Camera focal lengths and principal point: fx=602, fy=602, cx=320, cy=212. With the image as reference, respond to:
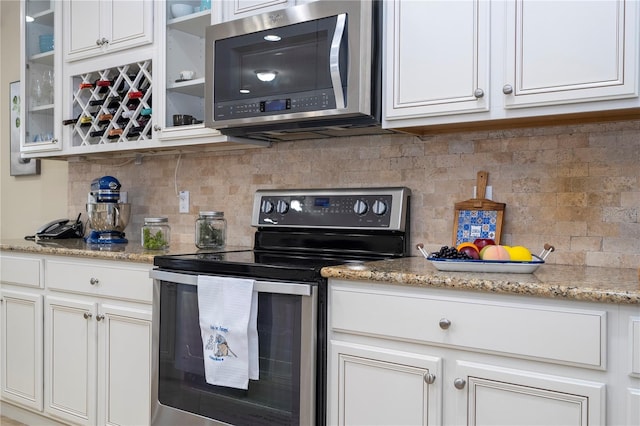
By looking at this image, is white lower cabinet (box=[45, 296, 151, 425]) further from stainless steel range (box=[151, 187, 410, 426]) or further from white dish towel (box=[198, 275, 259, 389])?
white dish towel (box=[198, 275, 259, 389])

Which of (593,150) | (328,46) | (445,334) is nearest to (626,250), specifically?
(593,150)

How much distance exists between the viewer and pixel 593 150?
2010 millimetres

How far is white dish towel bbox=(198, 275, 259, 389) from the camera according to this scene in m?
1.95

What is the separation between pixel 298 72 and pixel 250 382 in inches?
44.2

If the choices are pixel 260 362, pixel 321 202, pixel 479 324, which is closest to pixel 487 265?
pixel 479 324

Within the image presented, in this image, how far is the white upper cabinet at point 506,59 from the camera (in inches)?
66.7

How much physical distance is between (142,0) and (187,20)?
28 cm

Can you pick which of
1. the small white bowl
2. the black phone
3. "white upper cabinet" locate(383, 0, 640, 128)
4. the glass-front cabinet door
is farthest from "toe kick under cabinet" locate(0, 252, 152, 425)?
"white upper cabinet" locate(383, 0, 640, 128)

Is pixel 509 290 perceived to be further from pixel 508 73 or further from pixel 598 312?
pixel 508 73

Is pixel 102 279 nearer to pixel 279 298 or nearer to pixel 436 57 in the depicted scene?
pixel 279 298

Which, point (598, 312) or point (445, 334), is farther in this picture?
point (445, 334)

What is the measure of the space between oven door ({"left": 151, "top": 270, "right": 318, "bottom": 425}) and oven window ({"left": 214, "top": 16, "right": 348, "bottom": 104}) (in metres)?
0.76

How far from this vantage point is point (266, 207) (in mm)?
2660

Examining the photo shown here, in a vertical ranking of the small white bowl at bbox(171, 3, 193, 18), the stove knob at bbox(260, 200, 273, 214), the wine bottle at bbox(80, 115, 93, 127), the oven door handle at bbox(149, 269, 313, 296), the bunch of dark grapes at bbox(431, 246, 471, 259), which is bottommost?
the oven door handle at bbox(149, 269, 313, 296)
